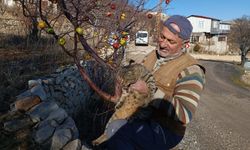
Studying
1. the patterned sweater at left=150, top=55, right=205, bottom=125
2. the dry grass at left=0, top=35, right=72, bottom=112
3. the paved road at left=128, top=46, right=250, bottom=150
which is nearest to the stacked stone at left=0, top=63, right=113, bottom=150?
the dry grass at left=0, top=35, right=72, bottom=112

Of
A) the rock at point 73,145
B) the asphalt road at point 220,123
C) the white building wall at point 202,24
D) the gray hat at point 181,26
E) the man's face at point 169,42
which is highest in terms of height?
the white building wall at point 202,24

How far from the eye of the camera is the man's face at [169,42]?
2.37 meters

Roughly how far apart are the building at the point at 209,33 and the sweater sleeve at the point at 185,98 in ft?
190

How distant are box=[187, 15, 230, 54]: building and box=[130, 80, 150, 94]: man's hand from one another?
191 ft

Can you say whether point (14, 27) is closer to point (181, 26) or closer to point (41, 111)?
point (41, 111)

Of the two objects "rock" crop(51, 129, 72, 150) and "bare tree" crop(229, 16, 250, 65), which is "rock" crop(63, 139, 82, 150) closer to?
"rock" crop(51, 129, 72, 150)

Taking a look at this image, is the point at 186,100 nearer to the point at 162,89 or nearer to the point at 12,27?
the point at 162,89

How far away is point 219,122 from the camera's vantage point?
1080 cm

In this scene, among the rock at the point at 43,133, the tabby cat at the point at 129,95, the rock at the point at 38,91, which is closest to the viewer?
the tabby cat at the point at 129,95

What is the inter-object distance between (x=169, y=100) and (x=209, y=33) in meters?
65.4

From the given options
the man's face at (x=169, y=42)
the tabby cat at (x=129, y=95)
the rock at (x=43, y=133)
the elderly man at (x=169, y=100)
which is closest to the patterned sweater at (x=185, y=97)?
the elderly man at (x=169, y=100)

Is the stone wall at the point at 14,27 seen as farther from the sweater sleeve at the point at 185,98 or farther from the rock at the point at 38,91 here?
the sweater sleeve at the point at 185,98

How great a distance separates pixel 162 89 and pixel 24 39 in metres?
6.45

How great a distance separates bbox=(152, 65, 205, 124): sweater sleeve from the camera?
2.20 metres
